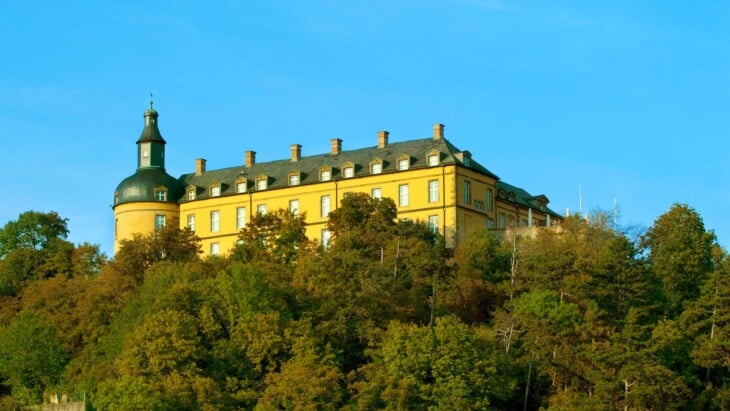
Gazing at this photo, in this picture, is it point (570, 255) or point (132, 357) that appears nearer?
point (132, 357)

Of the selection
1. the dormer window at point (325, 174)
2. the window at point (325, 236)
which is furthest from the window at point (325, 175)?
the window at point (325, 236)

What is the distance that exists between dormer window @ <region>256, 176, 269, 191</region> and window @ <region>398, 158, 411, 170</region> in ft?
31.2

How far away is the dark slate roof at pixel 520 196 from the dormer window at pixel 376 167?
7118mm

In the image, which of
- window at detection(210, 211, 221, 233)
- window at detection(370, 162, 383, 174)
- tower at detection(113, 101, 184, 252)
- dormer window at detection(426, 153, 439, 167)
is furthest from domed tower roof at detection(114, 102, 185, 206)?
dormer window at detection(426, 153, 439, 167)

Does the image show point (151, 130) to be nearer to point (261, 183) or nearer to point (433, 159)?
point (261, 183)

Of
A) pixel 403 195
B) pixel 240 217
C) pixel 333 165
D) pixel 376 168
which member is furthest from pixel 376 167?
pixel 240 217

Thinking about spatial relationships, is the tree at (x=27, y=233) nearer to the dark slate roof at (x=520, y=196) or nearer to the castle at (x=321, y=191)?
the castle at (x=321, y=191)

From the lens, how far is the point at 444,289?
79250mm

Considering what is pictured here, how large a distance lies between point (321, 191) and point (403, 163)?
220 inches

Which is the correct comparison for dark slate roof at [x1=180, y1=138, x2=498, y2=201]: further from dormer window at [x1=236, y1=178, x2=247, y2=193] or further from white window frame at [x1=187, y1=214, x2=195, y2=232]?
white window frame at [x1=187, y1=214, x2=195, y2=232]

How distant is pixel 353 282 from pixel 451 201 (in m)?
14.4

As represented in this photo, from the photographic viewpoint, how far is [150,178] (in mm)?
97750


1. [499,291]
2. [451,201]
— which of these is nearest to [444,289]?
[499,291]

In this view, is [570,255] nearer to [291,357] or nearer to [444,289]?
[444,289]
